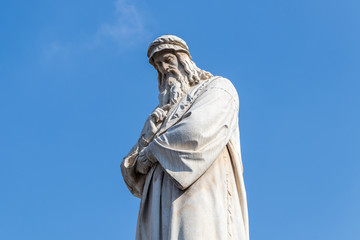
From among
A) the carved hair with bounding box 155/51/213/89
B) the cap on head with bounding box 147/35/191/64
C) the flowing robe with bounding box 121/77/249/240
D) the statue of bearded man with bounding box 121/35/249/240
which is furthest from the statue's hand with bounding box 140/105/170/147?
the cap on head with bounding box 147/35/191/64

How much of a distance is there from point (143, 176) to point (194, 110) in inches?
46.1

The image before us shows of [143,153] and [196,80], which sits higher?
[196,80]

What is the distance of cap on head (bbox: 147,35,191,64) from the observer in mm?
9687

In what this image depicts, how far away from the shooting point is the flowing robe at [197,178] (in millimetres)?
8000

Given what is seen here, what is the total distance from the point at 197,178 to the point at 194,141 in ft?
1.47

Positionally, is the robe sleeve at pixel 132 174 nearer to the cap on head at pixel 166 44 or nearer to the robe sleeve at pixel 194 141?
the robe sleeve at pixel 194 141

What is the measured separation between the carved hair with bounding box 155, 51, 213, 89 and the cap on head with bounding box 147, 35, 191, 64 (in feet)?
0.30

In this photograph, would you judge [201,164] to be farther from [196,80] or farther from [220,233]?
[196,80]

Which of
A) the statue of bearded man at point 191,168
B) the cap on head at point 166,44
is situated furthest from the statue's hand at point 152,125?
the cap on head at point 166,44

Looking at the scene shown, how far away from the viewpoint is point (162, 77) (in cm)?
989

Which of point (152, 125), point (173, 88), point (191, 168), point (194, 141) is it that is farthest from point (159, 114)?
point (191, 168)

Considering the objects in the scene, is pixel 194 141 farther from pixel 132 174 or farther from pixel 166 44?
pixel 166 44

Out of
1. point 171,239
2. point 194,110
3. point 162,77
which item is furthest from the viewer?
point 162,77

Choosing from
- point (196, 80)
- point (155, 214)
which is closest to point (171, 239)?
point (155, 214)
